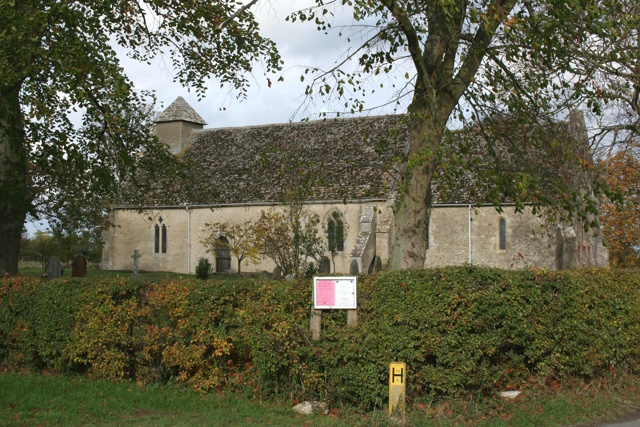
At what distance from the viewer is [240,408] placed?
926cm

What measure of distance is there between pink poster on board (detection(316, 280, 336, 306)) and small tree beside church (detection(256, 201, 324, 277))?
1981 centimetres

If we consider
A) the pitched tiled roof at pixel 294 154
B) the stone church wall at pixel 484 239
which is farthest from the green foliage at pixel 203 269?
the stone church wall at pixel 484 239

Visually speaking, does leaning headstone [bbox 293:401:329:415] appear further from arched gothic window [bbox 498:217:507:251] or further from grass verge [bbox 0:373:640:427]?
arched gothic window [bbox 498:217:507:251]

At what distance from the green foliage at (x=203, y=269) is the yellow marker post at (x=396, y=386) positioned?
2672 centimetres

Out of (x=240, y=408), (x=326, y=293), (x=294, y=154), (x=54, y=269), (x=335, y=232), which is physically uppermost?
(x=294, y=154)

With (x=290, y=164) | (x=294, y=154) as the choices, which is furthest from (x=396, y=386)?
(x=294, y=154)

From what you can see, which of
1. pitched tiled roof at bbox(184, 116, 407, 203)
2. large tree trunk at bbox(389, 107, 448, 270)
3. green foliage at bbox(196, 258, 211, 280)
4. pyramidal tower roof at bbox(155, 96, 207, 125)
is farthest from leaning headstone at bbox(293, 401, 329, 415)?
pyramidal tower roof at bbox(155, 96, 207, 125)

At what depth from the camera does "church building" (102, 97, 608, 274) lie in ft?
101

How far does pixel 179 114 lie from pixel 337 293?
117 ft

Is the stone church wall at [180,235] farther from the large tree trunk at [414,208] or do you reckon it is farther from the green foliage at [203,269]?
the large tree trunk at [414,208]

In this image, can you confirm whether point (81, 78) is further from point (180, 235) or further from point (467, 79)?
point (180, 235)

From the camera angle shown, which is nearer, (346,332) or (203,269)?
(346,332)

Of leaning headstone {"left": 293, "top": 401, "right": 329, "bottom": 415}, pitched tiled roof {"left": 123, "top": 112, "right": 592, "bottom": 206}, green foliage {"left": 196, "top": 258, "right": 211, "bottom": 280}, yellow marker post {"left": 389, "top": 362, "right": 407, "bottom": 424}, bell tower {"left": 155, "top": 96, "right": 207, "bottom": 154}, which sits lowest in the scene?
leaning headstone {"left": 293, "top": 401, "right": 329, "bottom": 415}

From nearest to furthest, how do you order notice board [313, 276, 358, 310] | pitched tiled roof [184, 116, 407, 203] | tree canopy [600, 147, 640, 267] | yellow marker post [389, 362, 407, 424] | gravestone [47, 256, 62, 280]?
yellow marker post [389, 362, 407, 424], notice board [313, 276, 358, 310], gravestone [47, 256, 62, 280], pitched tiled roof [184, 116, 407, 203], tree canopy [600, 147, 640, 267]
